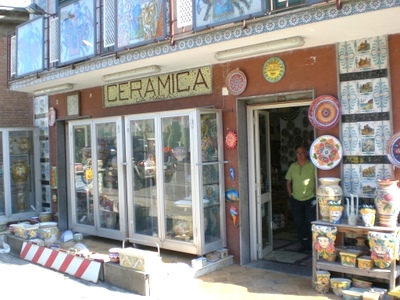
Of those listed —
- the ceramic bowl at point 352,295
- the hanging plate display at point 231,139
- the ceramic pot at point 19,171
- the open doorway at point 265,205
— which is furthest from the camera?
the ceramic pot at point 19,171

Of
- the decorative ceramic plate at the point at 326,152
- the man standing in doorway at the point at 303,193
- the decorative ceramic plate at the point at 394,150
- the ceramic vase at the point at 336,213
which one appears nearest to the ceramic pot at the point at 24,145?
the man standing in doorway at the point at 303,193

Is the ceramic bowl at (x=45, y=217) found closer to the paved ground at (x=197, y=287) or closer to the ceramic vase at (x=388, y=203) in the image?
the paved ground at (x=197, y=287)

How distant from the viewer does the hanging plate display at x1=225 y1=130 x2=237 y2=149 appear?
670 centimetres

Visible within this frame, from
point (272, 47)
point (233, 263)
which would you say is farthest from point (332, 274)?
point (272, 47)

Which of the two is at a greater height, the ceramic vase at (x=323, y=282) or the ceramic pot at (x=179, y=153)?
the ceramic pot at (x=179, y=153)

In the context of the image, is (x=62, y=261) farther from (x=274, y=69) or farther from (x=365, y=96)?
(x=365, y=96)

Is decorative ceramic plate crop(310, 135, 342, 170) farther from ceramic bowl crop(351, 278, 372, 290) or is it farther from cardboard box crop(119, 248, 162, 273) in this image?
cardboard box crop(119, 248, 162, 273)

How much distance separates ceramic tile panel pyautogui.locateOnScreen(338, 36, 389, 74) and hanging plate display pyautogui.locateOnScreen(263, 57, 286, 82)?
2.81 feet

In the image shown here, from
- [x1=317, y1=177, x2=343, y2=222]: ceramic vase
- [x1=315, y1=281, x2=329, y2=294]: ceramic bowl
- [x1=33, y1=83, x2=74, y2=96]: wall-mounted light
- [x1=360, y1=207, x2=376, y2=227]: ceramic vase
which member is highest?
[x1=33, y1=83, x2=74, y2=96]: wall-mounted light

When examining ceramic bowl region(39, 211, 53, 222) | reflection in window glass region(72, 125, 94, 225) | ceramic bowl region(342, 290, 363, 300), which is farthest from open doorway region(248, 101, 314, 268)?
ceramic bowl region(39, 211, 53, 222)

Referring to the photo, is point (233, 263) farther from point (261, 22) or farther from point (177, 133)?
point (261, 22)

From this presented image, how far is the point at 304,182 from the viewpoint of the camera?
22.9ft

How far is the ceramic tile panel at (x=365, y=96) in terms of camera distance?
17.5ft

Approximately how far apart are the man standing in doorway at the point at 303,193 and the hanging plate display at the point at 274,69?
136cm
